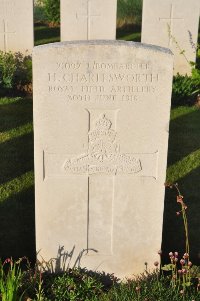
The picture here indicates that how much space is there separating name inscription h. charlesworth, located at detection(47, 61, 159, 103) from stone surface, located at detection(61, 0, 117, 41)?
18.4 ft

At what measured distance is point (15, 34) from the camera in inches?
380

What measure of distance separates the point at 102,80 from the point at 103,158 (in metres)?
0.59

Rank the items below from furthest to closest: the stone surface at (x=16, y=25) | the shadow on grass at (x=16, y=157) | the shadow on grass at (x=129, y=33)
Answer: the shadow on grass at (x=129, y=33) → the stone surface at (x=16, y=25) → the shadow on grass at (x=16, y=157)

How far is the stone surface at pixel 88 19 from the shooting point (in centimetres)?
931

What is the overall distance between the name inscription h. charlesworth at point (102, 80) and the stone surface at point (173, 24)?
558 cm

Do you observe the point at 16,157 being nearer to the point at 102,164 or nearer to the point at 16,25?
the point at 102,164

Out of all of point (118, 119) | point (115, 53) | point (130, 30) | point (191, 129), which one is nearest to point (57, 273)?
point (118, 119)

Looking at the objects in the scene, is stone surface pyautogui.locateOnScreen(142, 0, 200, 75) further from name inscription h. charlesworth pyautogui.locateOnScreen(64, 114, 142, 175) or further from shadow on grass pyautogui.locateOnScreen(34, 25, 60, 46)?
name inscription h. charlesworth pyautogui.locateOnScreen(64, 114, 142, 175)

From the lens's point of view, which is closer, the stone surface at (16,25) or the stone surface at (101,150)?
the stone surface at (101,150)

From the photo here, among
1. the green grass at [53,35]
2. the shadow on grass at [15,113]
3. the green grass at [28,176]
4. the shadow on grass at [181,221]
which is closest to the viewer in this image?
the shadow on grass at [181,221]

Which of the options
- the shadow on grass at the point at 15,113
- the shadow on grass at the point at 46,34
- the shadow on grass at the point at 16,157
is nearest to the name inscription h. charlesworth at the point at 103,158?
the shadow on grass at the point at 16,157

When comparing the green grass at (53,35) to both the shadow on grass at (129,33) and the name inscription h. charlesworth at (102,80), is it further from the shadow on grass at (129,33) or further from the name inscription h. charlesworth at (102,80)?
the name inscription h. charlesworth at (102,80)

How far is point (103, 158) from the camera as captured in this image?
4172 mm

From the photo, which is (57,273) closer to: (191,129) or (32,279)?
(32,279)
